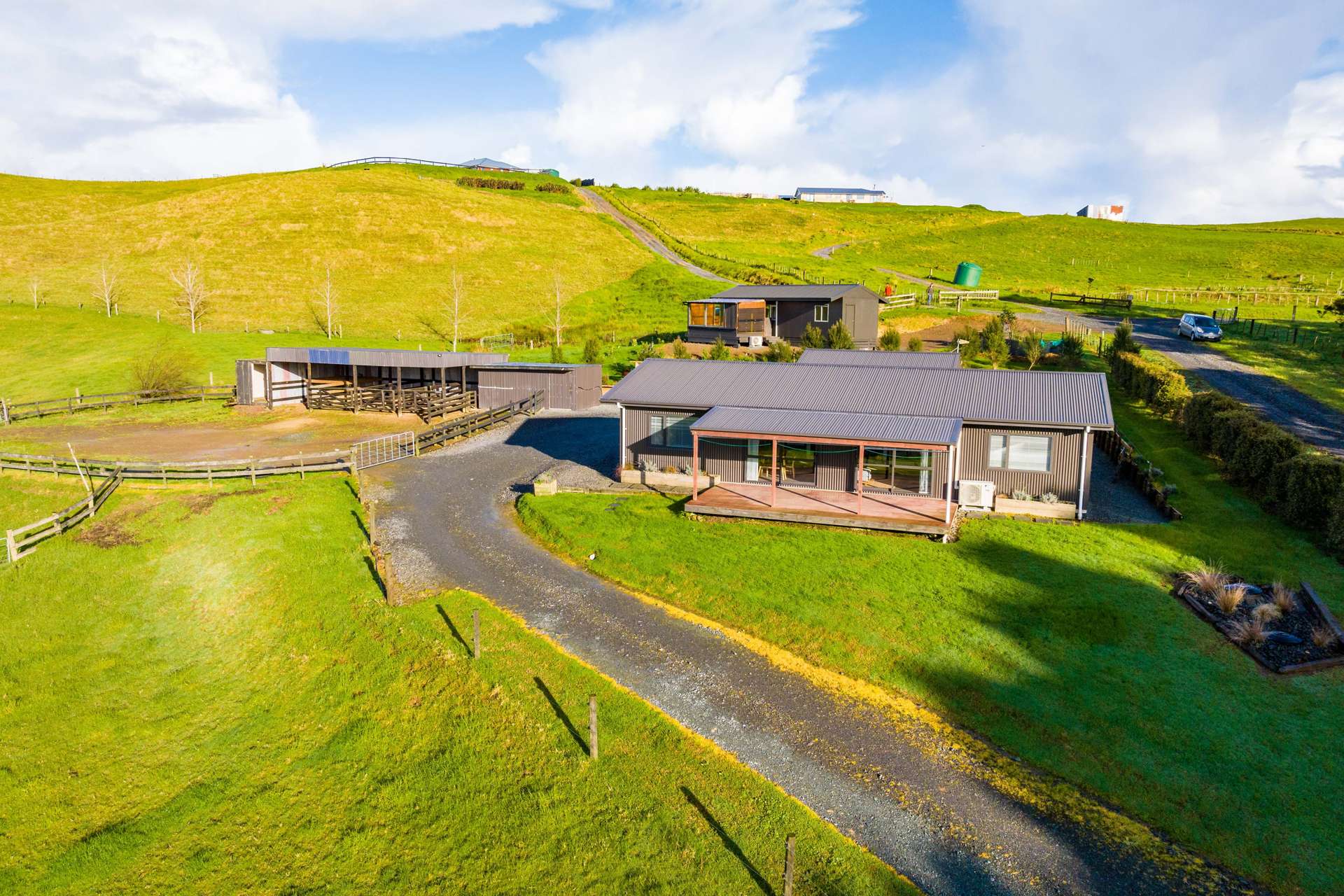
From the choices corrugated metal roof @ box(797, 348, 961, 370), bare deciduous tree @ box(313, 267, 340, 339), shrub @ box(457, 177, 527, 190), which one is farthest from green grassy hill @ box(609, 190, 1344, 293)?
corrugated metal roof @ box(797, 348, 961, 370)

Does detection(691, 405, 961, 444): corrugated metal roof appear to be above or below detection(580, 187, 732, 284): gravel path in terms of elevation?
below

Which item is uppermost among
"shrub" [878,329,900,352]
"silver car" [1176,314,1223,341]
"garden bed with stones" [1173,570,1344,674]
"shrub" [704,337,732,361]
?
"silver car" [1176,314,1223,341]

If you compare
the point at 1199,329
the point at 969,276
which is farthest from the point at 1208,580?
the point at 969,276

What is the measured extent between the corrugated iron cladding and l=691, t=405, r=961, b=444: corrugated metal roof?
19628mm

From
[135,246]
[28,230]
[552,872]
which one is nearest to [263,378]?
[552,872]

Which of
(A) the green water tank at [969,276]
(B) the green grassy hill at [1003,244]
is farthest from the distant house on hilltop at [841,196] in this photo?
(A) the green water tank at [969,276]

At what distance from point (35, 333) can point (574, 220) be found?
62.8 m

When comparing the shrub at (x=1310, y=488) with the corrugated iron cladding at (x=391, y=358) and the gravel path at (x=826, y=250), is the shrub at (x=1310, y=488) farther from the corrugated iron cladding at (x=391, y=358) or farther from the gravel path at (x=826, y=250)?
the gravel path at (x=826, y=250)

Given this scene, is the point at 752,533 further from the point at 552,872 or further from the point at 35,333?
the point at 35,333

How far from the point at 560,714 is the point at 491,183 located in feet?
399

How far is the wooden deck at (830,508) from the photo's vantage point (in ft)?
74.5

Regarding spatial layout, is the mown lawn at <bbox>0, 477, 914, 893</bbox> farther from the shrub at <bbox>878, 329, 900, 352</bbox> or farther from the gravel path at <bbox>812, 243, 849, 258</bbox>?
the gravel path at <bbox>812, 243, 849, 258</bbox>

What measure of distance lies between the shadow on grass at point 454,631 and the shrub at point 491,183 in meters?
112

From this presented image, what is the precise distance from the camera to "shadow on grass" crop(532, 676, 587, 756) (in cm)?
1365
